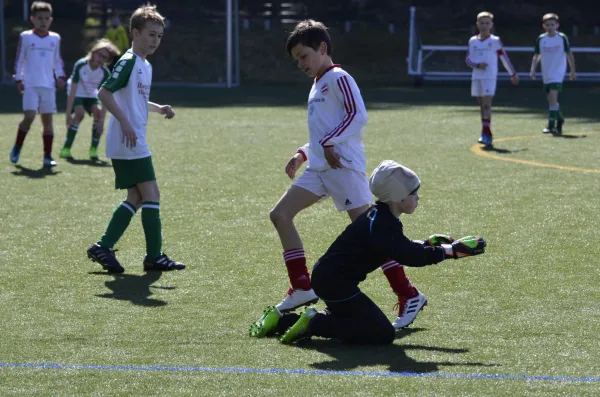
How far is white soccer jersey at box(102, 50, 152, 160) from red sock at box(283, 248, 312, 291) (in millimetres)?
1798

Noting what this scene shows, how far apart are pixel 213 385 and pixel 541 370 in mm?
1504

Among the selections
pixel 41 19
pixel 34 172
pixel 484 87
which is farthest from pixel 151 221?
pixel 484 87

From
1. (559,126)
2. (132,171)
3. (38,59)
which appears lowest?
(559,126)

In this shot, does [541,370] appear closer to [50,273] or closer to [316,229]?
[50,273]

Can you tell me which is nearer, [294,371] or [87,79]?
[294,371]

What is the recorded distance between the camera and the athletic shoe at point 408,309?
5.98 metres

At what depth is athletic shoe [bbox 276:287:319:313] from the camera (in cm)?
625

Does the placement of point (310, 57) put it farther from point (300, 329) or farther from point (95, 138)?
point (95, 138)

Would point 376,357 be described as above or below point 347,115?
below

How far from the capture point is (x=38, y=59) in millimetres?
13109

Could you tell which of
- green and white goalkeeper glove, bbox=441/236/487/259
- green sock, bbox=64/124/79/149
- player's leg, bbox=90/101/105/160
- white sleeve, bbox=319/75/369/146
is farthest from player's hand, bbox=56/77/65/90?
green and white goalkeeper glove, bbox=441/236/487/259

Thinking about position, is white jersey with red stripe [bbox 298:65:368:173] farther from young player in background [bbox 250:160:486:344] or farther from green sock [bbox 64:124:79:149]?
green sock [bbox 64:124:79:149]

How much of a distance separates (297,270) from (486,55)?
33.1ft

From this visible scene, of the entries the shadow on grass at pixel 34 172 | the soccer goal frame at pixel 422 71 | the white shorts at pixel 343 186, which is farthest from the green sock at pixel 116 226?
the soccer goal frame at pixel 422 71
